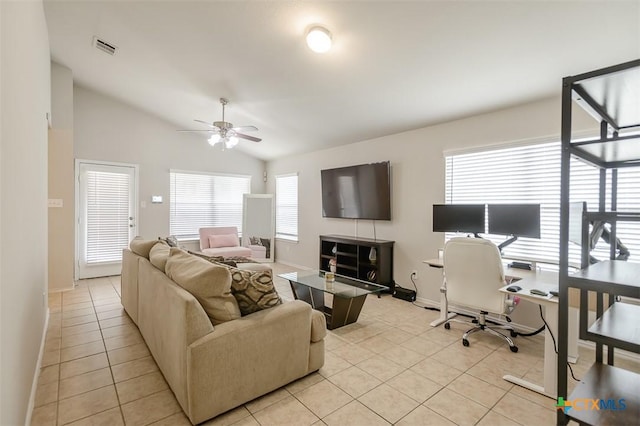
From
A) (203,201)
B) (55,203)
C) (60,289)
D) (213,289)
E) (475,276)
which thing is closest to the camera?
(213,289)

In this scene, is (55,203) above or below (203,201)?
below

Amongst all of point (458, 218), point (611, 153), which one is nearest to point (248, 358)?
point (611, 153)

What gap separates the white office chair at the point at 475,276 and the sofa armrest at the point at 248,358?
1550 mm

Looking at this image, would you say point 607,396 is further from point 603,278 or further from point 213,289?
point 213,289

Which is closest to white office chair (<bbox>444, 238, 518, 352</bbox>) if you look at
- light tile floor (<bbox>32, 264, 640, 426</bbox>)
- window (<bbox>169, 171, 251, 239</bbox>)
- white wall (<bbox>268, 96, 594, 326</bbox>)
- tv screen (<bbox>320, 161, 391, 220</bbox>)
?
light tile floor (<bbox>32, 264, 640, 426</bbox>)

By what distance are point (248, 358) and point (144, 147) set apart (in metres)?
5.34

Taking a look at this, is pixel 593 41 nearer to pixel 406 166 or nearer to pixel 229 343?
pixel 406 166

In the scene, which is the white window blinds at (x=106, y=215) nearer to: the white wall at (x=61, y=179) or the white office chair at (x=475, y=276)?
the white wall at (x=61, y=179)

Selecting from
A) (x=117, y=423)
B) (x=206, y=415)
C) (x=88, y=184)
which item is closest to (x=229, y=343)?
(x=206, y=415)

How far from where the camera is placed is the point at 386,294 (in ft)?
15.0

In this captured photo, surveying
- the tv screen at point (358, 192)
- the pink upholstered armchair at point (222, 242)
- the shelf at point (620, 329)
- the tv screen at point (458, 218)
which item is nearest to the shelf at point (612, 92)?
the shelf at point (620, 329)

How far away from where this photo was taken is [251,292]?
210 centimetres

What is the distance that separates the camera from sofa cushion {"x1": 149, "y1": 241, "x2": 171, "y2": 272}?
2479 millimetres

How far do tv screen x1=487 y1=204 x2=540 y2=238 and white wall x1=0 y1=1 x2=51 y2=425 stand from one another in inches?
150
